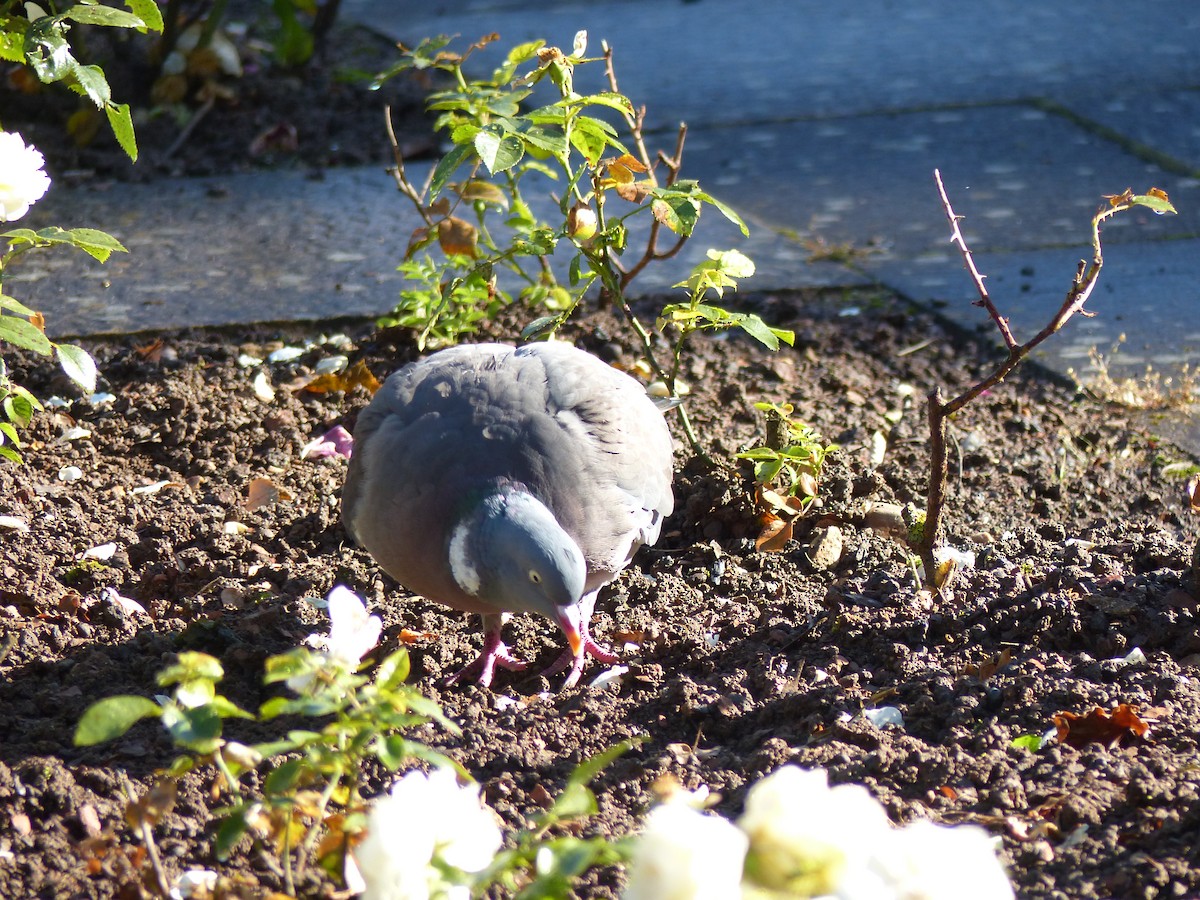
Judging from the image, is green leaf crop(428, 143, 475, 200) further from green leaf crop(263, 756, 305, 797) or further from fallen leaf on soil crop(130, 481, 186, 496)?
green leaf crop(263, 756, 305, 797)

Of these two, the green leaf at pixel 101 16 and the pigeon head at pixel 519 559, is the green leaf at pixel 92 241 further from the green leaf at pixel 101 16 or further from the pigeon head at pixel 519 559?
the pigeon head at pixel 519 559

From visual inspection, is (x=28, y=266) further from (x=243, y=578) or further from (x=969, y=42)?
(x=969, y=42)

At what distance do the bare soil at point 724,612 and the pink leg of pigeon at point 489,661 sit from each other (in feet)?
0.13

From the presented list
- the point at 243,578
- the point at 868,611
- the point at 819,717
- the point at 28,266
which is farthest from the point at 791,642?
the point at 28,266

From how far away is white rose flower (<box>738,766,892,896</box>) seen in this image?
4.00 feet

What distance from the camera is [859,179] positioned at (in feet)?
19.8

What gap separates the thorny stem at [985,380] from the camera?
2.36 meters

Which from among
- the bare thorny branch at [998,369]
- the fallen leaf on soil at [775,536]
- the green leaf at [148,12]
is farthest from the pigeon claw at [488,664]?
the green leaf at [148,12]

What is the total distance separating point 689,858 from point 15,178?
73.1 inches

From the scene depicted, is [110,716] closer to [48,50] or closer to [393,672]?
[393,672]

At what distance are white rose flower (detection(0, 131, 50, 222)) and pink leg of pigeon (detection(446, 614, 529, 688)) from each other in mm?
1309

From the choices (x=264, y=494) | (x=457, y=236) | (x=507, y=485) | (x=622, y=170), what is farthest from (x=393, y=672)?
(x=457, y=236)

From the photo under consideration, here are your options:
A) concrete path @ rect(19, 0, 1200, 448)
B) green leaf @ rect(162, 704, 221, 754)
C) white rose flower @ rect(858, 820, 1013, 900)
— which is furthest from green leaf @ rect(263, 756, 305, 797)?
concrete path @ rect(19, 0, 1200, 448)

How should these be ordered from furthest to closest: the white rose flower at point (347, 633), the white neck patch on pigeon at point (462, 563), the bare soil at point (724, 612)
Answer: the white neck patch on pigeon at point (462, 563) → the bare soil at point (724, 612) → the white rose flower at point (347, 633)
